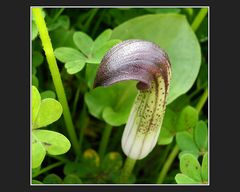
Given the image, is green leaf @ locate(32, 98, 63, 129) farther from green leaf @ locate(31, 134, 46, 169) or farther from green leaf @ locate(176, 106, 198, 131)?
→ green leaf @ locate(176, 106, 198, 131)

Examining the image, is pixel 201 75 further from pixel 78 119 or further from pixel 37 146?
pixel 37 146

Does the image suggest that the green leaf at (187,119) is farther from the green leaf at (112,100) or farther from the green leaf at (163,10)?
the green leaf at (163,10)

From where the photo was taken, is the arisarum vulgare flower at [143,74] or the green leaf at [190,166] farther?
the green leaf at [190,166]

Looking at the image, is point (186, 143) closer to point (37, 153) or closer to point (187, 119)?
point (187, 119)

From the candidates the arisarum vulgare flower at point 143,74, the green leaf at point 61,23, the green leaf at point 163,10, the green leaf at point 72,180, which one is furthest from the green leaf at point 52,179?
the green leaf at point 163,10

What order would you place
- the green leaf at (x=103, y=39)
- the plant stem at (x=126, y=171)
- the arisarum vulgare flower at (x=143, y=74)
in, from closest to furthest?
1. the arisarum vulgare flower at (x=143, y=74)
2. the green leaf at (x=103, y=39)
3. the plant stem at (x=126, y=171)

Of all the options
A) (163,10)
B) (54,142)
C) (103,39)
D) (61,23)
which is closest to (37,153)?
(54,142)
